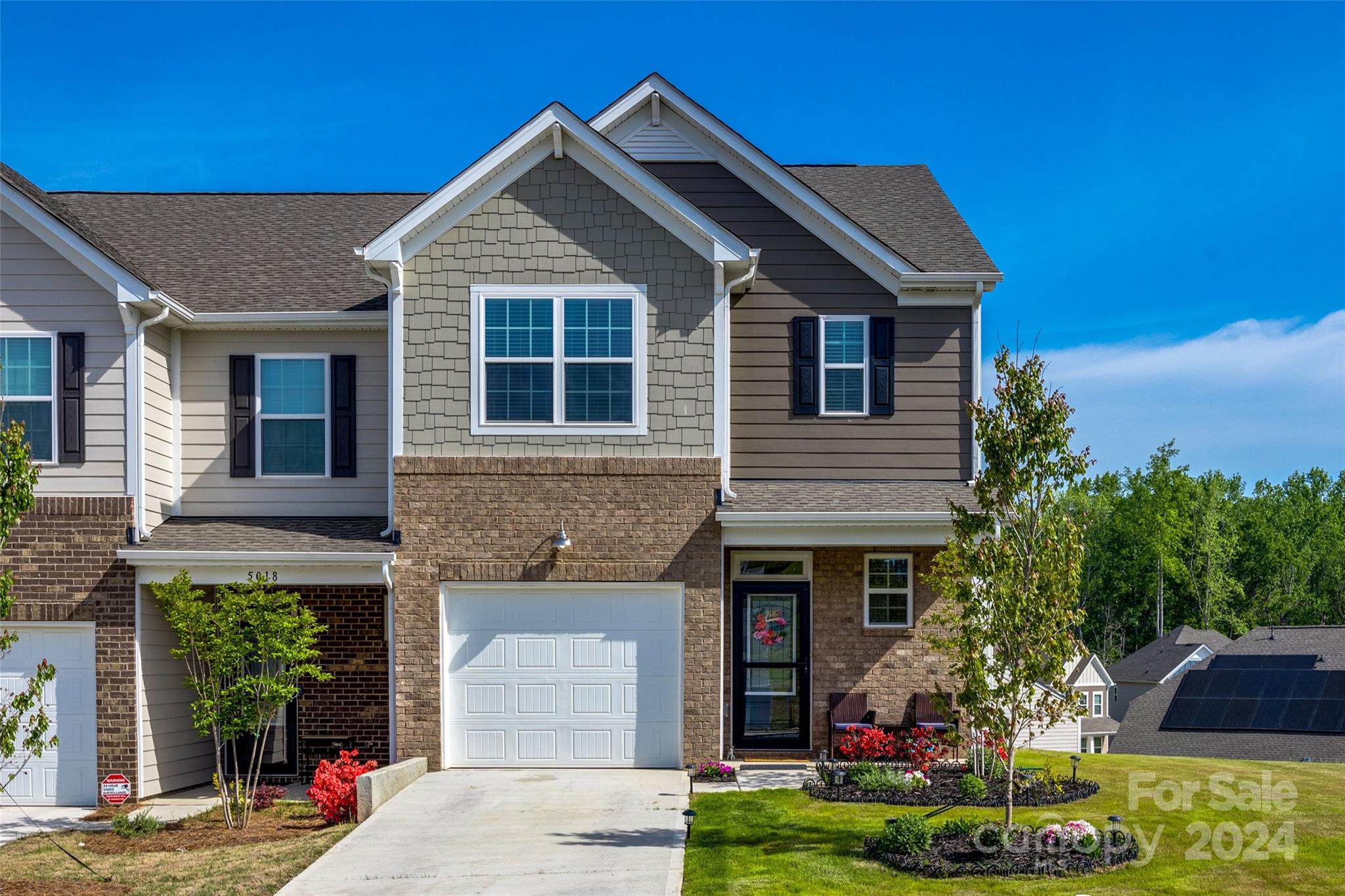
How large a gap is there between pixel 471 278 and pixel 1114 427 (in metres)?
56.0

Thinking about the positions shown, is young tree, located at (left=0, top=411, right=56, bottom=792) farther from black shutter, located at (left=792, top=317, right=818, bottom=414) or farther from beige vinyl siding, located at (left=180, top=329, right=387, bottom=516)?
black shutter, located at (left=792, top=317, right=818, bottom=414)

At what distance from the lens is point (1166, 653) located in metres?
50.0

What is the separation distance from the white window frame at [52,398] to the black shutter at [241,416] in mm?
1950

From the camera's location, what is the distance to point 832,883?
8922mm

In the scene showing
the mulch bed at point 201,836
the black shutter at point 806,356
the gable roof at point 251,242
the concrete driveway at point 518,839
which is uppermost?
the gable roof at point 251,242

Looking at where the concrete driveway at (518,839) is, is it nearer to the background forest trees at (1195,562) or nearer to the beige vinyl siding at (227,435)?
the beige vinyl siding at (227,435)

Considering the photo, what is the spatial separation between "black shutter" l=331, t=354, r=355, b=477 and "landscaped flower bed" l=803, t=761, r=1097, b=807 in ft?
22.7

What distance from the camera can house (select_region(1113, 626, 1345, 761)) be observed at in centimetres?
3534

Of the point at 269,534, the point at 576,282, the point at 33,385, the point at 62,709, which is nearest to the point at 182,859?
the point at 62,709

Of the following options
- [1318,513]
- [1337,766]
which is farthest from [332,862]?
[1318,513]

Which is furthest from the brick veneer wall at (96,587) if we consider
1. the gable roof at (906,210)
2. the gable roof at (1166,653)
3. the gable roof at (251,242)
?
the gable roof at (1166,653)

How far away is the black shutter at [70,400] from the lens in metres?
13.7

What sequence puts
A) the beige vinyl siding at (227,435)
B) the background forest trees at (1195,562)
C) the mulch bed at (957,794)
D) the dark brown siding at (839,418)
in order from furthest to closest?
the background forest trees at (1195,562) → the dark brown siding at (839,418) → the beige vinyl siding at (227,435) → the mulch bed at (957,794)

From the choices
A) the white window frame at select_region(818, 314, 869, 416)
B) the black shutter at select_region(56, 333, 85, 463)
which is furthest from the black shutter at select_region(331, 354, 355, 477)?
the white window frame at select_region(818, 314, 869, 416)
